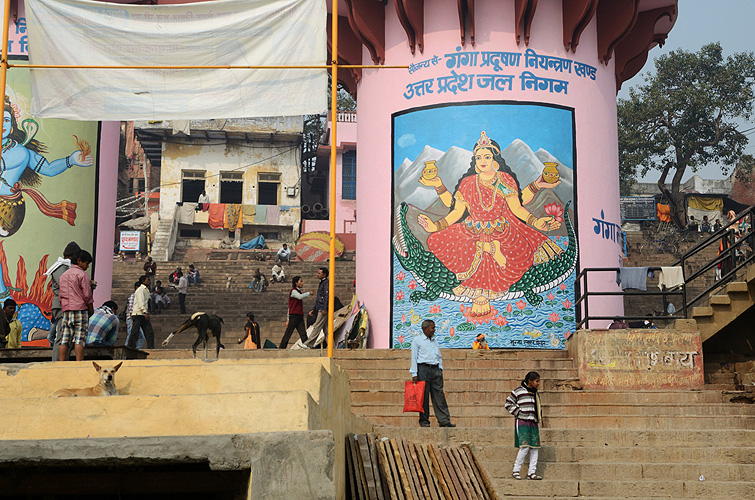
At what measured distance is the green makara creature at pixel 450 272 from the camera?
58.2ft

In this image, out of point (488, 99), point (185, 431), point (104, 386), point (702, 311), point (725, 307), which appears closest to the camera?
point (185, 431)

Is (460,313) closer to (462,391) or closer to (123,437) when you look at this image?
(462,391)

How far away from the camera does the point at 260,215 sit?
143ft

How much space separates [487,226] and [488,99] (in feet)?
8.53

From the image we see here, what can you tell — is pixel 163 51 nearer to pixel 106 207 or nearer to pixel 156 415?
pixel 156 415

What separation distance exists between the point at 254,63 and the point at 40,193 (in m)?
9.99

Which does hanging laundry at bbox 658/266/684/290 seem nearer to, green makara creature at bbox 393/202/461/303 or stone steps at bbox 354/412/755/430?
stone steps at bbox 354/412/755/430

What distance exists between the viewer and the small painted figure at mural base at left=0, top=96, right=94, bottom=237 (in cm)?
1908

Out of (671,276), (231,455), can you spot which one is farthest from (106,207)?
(231,455)

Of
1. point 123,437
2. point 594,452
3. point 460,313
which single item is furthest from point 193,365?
point 460,313

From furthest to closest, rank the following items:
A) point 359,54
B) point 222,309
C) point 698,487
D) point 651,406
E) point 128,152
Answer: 1. point 128,152
2. point 222,309
3. point 359,54
4. point 651,406
5. point 698,487

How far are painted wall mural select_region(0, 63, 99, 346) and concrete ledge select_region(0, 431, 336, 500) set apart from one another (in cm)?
1323

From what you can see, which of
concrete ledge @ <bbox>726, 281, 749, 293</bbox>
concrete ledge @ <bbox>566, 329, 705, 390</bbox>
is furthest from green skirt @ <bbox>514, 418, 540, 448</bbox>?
concrete ledge @ <bbox>726, 281, 749, 293</bbox>

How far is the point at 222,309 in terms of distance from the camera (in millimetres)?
27047
